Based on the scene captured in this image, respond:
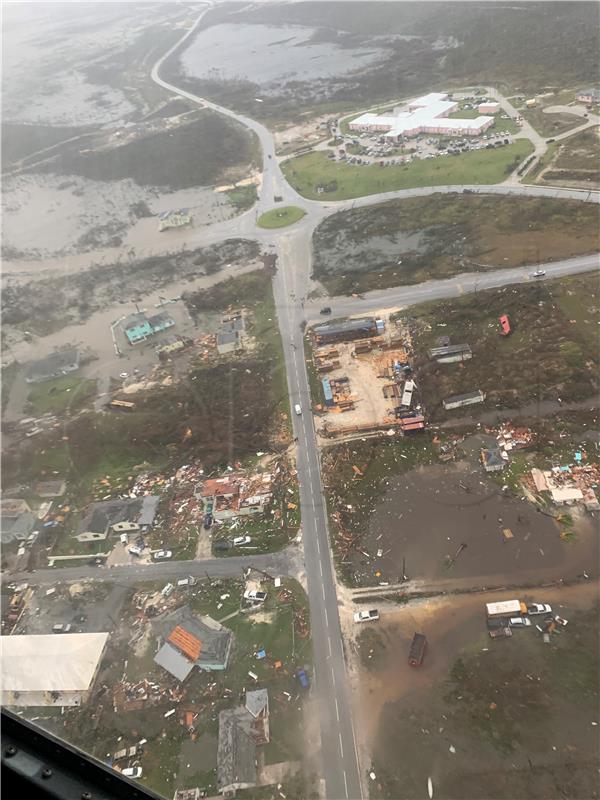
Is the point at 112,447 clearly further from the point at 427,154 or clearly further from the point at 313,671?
the point at 427,154

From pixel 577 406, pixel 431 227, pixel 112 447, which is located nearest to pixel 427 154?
pixel 431 227

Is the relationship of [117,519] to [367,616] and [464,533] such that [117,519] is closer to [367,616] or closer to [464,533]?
[367,616]

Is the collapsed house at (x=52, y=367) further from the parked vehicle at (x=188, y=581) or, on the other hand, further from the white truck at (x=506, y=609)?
the white truck at (x=506, y=609)

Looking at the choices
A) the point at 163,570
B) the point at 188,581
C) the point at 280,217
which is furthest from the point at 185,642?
the point at 280,217

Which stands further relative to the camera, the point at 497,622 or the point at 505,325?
the point at 505,325

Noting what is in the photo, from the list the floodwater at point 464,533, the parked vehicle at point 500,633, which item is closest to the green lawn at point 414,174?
the floodwater at point 464,533

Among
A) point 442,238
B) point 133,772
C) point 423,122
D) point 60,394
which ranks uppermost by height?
point 423,122
